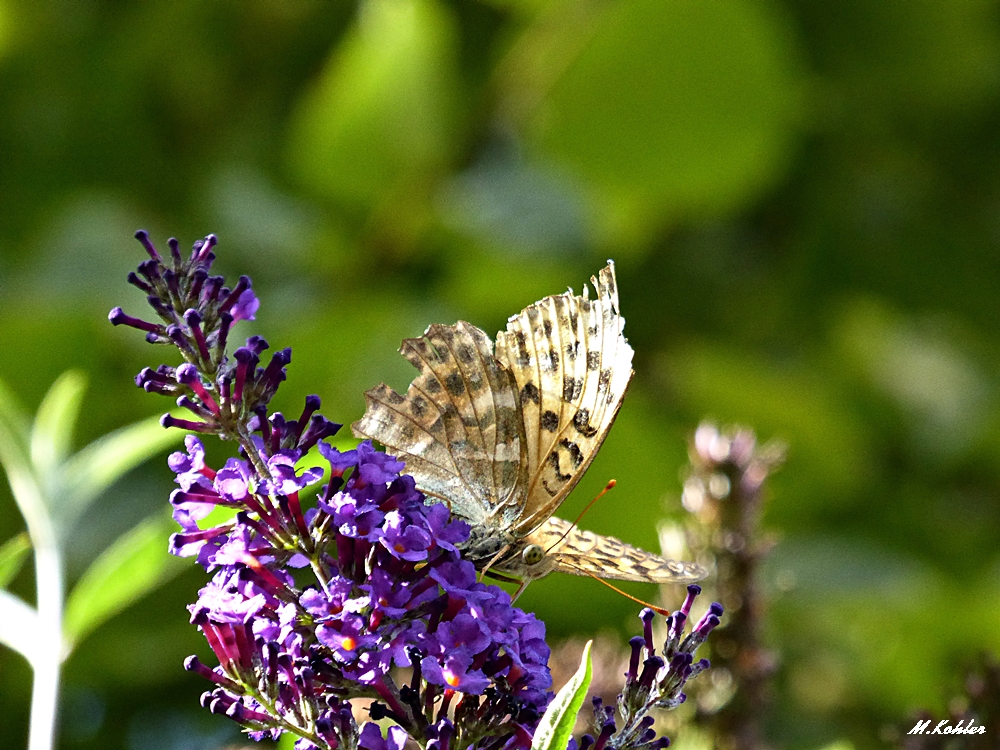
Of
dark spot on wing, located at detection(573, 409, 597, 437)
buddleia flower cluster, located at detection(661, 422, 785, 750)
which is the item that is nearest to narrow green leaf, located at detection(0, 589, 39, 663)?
dark spot on wing, located at detection(573, 409, 597, 437)

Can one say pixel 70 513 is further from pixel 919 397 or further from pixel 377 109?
pixel 919 397

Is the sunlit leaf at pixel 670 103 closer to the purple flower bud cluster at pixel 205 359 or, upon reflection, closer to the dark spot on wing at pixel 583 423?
the dark spot on wing at pixel 583 423

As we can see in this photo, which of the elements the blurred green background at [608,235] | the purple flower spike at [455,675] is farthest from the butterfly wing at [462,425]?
the blurred green background at [608,235]

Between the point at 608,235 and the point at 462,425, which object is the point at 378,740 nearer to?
the point at 462,425

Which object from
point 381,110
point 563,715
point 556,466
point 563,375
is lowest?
point 563,715

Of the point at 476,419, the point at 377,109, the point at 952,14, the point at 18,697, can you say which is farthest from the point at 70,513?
the point at 952,14

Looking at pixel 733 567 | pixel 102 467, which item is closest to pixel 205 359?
pixel 102 467
